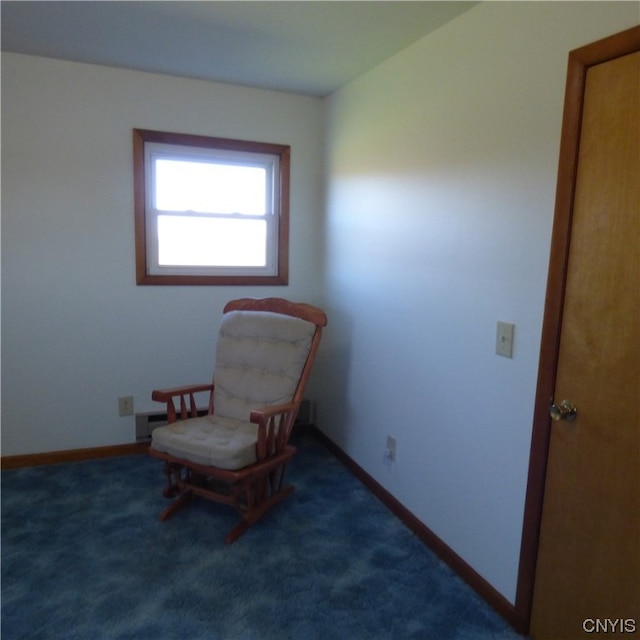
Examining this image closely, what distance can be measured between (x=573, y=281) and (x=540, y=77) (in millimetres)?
712

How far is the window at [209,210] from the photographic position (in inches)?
121

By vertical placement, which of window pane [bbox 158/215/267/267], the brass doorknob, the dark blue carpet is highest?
window pane [bbox 158/215/267/267]

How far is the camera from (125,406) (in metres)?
3.14

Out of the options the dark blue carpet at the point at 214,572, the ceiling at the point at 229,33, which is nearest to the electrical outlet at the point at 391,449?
the dark blue carpet at the point at 214,572

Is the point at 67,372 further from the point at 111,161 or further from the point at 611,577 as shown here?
the point at 611,577

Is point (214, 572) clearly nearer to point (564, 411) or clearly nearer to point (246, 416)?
point (246, 416)

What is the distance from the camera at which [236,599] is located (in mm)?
1906

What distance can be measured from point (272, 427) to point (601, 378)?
1518 mm

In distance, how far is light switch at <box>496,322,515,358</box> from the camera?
1.79 meters

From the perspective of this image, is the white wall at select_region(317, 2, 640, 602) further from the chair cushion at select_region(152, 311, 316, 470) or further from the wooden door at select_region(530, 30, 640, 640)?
the chair cushion at select_region(152, 311, 316, 470)

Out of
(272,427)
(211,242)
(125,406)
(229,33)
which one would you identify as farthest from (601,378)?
(125,406)

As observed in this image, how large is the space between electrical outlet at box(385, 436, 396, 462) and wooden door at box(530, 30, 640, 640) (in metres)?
0.99

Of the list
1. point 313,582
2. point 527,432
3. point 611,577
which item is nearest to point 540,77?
point 527,432

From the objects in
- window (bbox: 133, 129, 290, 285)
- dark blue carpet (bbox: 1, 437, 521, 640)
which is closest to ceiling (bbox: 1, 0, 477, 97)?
window (bbox: 133, 129, 290, 285)
